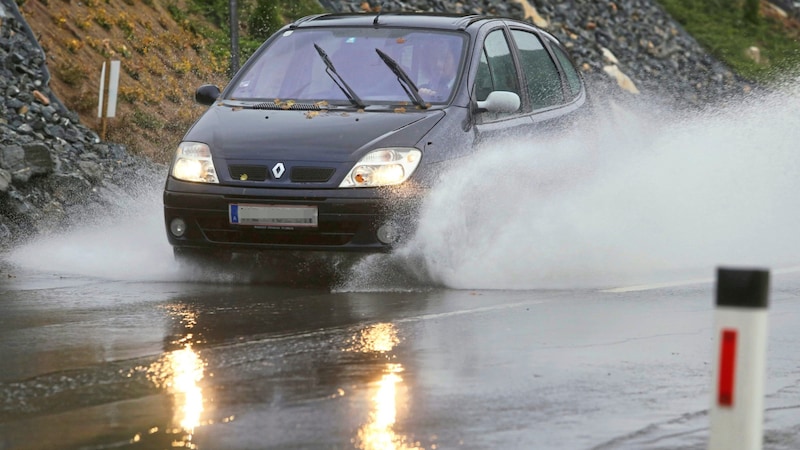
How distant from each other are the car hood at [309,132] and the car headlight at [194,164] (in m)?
0.05

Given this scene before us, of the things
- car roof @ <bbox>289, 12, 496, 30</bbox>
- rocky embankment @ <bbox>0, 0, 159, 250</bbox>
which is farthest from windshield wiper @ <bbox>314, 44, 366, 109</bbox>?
rocky embankment @ <bbox>0, 0, 159, 250</bbox>

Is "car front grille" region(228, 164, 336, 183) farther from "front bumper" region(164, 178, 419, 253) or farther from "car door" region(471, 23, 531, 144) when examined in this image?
"car door" region(471, 23, 531, 144)

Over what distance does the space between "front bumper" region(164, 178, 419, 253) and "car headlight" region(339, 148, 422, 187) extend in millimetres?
60

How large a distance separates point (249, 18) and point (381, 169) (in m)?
15.2

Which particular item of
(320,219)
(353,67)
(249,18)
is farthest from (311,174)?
(249,18)

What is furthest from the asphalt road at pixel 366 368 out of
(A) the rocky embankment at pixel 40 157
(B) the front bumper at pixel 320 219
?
(A) the rocky embankment at pixel 40 157

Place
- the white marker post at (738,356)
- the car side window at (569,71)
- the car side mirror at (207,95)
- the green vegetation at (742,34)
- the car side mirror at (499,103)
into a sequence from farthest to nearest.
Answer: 1. the green vegetation at (742,34)
2. the car side window at (569,71)
3. the car side mirror at (207,95)
4. the car side mirror at (499,103)
5. the white marker post at (738,356)

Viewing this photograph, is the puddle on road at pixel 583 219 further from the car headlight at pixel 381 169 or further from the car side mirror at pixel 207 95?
the car side mirror at pixel 207 95

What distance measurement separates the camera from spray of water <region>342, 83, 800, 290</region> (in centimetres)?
1061

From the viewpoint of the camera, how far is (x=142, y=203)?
48.2 ft

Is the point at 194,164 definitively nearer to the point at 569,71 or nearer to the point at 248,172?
the point at 248,172

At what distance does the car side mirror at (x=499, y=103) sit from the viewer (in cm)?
1130

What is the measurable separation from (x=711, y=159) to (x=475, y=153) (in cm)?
380

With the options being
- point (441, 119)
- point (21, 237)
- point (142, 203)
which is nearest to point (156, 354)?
point (441, 119)
